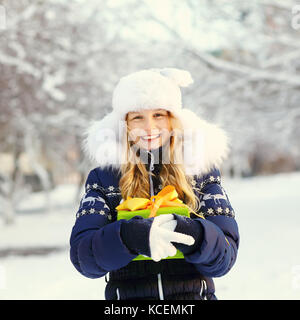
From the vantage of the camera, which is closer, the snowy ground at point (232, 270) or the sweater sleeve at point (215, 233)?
the sweater sleeve at point (215, 233)

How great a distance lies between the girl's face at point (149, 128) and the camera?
1.78m

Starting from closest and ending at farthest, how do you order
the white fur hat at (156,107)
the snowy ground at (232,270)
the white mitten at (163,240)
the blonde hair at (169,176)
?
the white mitten at (163,240) < the blonde hair at (169,176) < the white fur hat at (156,107) < the snowy ground at (232,270)

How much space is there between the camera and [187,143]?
1884mm

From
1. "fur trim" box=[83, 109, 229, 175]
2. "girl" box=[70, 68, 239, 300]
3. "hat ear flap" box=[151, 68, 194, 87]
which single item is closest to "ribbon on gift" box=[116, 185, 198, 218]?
"girl" box=[70, 68, 239, 300]

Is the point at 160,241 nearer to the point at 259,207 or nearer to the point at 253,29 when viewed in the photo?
the point at 253,29

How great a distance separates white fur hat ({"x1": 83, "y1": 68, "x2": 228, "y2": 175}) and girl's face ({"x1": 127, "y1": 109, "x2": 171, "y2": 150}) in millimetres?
32

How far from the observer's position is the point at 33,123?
13.4 meters

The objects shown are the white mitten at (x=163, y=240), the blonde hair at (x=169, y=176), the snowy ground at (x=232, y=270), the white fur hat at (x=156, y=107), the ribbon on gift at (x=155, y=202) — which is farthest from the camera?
the snowy ground at (x=232, y=270)

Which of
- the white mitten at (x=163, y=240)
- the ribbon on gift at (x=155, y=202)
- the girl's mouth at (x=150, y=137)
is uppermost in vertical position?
the girl's mouth at (x=150, y=137)

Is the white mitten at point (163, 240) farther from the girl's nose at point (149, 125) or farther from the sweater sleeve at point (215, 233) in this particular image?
the girl's nose at point (149, 125)

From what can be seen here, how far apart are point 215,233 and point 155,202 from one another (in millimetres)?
258

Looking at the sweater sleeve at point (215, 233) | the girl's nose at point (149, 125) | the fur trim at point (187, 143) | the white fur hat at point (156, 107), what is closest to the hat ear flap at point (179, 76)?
the white fur hat at point (156, 107)

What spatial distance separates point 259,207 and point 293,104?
6301 millimetres

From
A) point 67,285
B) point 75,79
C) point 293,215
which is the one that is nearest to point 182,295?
point 67,285
